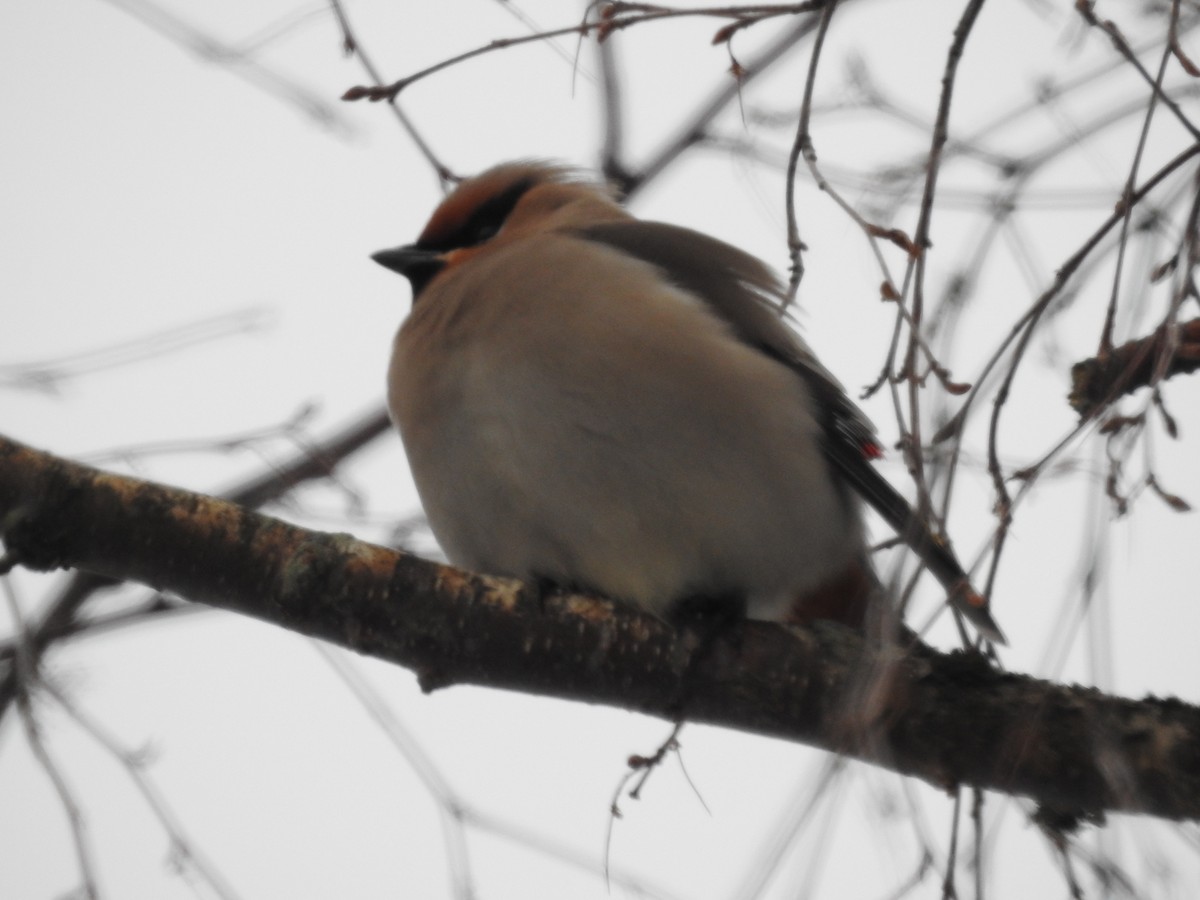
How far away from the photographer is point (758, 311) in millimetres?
4238

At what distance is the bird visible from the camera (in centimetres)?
363

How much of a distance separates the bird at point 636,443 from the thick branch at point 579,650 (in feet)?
1.31

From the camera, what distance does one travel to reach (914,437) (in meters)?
2.14

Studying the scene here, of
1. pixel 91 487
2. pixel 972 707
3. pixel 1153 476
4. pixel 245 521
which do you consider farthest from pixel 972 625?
pixel 91 487

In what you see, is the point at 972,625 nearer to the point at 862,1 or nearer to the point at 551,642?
the point at 551,642

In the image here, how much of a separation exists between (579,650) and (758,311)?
146cm

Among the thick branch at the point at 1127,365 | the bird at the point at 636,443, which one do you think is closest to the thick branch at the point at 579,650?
the bird at the point at 636,443

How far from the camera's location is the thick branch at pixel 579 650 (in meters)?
2.83

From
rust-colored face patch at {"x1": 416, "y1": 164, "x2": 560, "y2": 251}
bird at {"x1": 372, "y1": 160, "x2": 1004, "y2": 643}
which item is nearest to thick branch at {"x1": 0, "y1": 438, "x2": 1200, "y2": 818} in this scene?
bird at {"x1": 372, "y1": 160, "x2": 1004, "y2": 643}

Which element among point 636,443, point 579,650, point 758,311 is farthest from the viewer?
point 758,311

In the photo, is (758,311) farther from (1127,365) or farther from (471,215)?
(1127,365)

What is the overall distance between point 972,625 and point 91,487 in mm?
1765

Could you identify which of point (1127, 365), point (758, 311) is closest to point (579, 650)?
point (1127, 365)

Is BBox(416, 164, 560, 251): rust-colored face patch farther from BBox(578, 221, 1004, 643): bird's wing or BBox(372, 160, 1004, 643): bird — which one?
BBox(372, 160, 1004, 643): bird
